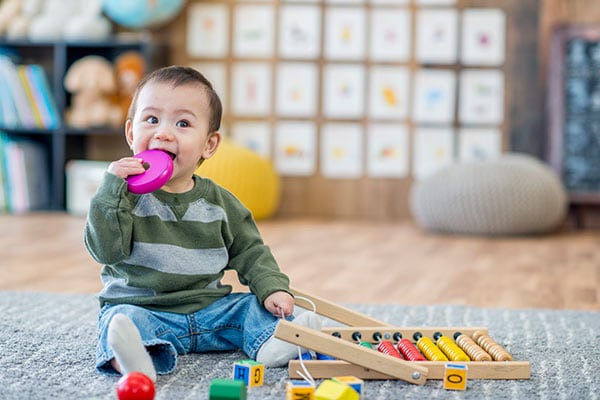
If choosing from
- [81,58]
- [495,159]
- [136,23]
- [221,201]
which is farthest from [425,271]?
[81,58]

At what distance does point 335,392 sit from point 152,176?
15.0 inches

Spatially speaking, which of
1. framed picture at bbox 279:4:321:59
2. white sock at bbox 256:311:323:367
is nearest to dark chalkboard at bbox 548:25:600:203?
framed picture at bbox 279:4:321:59

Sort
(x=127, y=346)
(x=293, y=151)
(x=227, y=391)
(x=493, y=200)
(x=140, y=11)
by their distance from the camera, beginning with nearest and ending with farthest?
(x=227, y=391) < (x=127, y=346) < (x=493, y=200) < (x=140, y=11) < (x=293, y=151)

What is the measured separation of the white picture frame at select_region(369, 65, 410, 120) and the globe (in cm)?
97

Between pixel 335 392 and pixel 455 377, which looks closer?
pixel 335 392

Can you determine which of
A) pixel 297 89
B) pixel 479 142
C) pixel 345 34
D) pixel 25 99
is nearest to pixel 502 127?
pixel 479 142

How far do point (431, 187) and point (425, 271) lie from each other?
3.95ft

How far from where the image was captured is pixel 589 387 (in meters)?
1.08

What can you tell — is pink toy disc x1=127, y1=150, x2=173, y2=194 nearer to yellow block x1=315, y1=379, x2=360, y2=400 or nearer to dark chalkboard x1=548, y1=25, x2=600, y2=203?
yellow block x1=315, y1=379, x2=360, y2=400

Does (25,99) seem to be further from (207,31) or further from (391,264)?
(391,264)

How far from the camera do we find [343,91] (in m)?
4.07

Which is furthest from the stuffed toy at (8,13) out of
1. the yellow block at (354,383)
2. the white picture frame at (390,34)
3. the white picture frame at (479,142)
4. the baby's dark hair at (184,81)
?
the yellow block at (354,383)

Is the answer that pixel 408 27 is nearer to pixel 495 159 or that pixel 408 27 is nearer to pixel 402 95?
pixel 402 95

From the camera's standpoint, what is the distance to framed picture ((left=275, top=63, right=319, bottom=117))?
4070 mm
